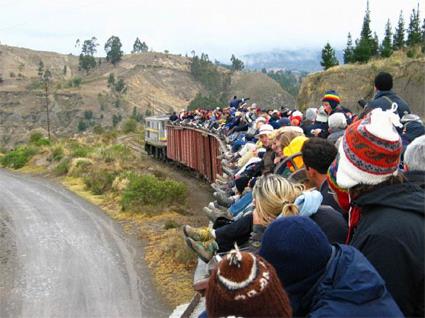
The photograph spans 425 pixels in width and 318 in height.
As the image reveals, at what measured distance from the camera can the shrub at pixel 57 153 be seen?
109ft

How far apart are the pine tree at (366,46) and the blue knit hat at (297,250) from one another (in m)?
32.2

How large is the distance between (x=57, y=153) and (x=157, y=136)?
6.60 meters

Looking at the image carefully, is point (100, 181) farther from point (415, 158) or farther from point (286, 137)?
point (415, 158)

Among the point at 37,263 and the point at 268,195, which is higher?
the point at 268,195

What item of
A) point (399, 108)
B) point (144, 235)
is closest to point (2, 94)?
point (144, 235)

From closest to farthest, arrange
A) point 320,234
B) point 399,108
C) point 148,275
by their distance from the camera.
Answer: point 320,234, point 399,108, point 148,275

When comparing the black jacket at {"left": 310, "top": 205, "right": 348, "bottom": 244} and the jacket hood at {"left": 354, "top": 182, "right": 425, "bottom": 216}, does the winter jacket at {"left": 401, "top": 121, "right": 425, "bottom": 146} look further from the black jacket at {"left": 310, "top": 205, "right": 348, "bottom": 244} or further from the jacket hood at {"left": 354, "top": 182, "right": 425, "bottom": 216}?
the jacket hood at {"left": 354, "top": 182, "right": 425, "bottom": 216}

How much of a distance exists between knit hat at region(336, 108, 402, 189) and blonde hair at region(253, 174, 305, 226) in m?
0.74

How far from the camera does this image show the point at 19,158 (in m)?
37.0

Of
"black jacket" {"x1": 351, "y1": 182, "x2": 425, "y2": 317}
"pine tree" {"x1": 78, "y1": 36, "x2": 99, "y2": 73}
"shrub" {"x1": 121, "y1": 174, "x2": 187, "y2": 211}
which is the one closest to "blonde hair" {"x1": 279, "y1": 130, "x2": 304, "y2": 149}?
"black jacket" {"x1": 351, "y1": 182, "x2": 425, "y2": 317}

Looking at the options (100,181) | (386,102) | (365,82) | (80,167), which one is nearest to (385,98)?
(386,102)

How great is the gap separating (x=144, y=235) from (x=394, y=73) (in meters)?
16.0

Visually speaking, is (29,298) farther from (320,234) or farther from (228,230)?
(320,234)

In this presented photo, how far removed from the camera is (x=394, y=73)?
81.8 ft
